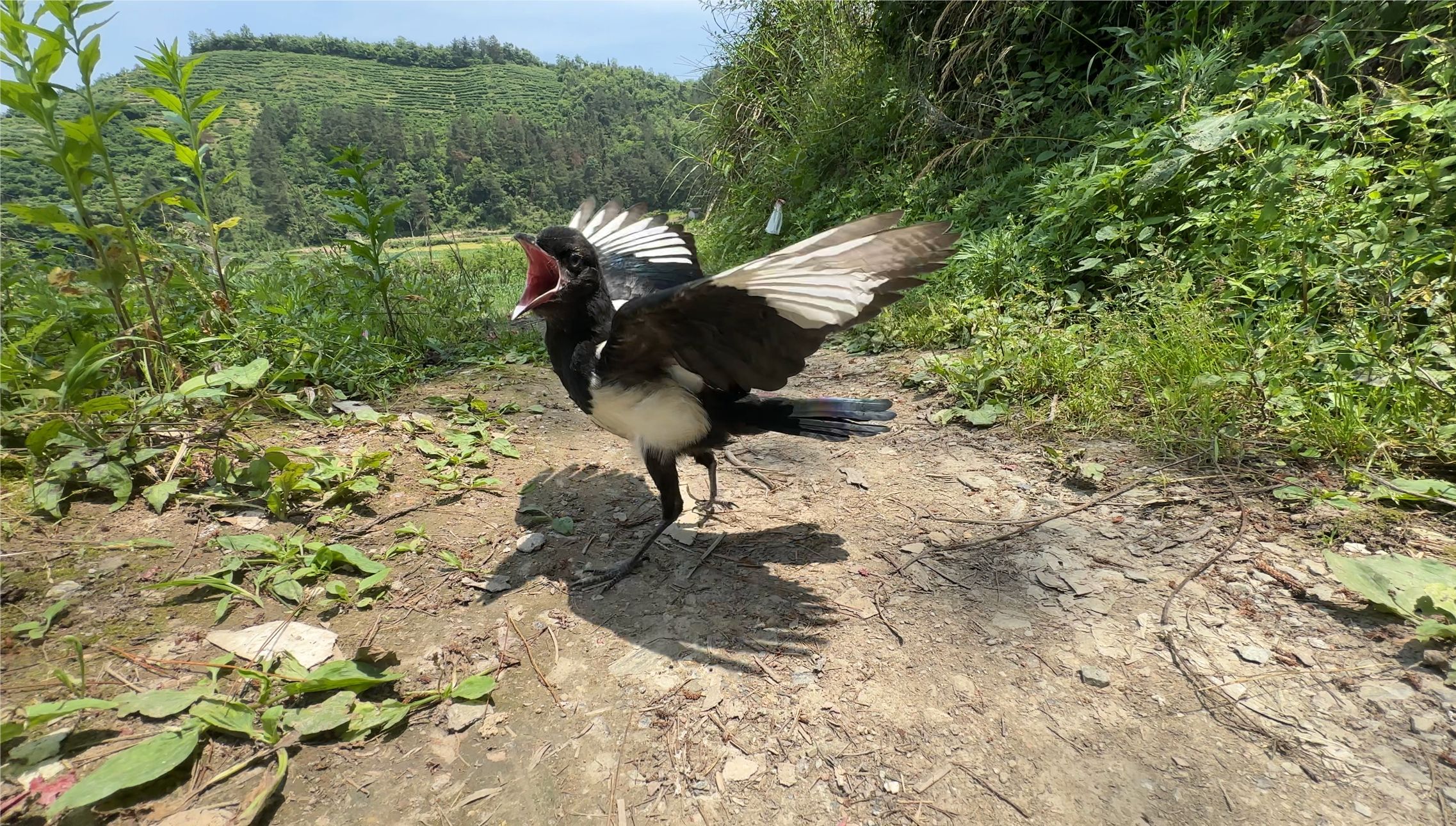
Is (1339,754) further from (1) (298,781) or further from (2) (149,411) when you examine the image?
(2) (149,411)

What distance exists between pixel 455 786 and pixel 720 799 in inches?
24.1

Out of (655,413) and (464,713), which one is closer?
(464,713)

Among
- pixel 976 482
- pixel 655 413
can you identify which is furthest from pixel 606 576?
pixel 976 482

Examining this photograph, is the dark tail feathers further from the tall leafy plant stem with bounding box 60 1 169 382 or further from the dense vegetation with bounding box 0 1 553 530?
the tall leafy plant stem with bounding box 60 1 169 382

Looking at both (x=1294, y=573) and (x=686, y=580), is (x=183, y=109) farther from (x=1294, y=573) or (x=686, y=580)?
(x=1294, y=573)

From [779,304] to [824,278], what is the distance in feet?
0.53

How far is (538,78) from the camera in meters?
52.2

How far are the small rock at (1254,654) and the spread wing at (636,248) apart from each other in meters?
2.59

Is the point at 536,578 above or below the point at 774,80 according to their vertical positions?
below

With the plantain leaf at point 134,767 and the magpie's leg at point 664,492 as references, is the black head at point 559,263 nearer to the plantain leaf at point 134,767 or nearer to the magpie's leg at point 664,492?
the magpie's leg at point 664,492

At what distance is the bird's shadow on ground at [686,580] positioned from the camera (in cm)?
190

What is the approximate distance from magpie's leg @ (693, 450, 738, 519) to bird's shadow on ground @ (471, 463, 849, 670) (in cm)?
11

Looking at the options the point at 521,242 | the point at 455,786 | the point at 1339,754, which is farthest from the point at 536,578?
the point at 1339,754

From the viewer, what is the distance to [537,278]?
2.43 m
